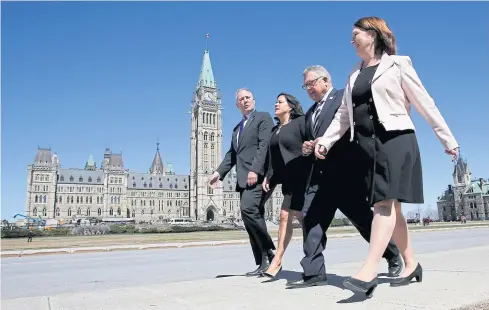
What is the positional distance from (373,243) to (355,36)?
5.83ft

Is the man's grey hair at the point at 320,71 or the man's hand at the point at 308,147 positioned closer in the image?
the man's hand at the point at 308,147

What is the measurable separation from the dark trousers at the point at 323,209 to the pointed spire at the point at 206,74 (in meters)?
113

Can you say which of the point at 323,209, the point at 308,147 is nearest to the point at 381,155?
the point at 308,147

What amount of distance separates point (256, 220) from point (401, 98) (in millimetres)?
2384

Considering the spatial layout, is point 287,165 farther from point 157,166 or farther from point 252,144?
point 157,166

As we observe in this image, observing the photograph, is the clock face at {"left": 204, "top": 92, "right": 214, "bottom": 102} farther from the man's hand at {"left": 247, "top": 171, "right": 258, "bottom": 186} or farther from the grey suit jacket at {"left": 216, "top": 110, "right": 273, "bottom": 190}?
the man's hand at {"left": 247, "top": 171, "right": 258, "bottom": 186}

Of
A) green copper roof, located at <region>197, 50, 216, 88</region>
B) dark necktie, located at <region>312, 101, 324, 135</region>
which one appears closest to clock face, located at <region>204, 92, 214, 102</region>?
green copper roof, located at <region>197, 50, 216, 88</region>

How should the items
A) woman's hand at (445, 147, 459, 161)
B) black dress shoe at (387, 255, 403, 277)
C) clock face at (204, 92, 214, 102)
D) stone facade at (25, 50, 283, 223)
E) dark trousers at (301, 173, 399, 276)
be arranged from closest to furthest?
woman's hand at (445, 147, 459, 161), dark trousers at (301, 173, 399, 276), black dress shoe at (387, 255, 403, 277), stone facade at (25, 50, 283, 223), clock face at (204, 92, 214, 102)

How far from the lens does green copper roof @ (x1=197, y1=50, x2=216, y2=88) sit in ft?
379

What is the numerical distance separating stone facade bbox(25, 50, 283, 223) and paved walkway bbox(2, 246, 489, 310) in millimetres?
100385

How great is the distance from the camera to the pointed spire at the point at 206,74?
116 m

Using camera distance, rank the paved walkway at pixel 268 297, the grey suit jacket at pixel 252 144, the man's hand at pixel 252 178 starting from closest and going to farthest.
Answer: the paved walkway at pixel 268 297 → the man's hand at pixel 252 178 → the grey suit jacket at pixel 252 144

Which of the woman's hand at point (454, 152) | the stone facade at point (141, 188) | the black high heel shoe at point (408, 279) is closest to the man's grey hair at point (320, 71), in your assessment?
the woman's hand at point (454, 152)

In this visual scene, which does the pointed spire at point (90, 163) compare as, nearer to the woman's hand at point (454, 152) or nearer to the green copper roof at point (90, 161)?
the green copper roof at point (90, 161)
